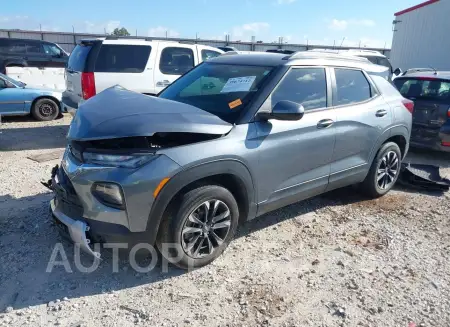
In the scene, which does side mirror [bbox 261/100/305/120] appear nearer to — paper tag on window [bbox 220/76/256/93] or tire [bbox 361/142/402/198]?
paper tag on window [bbox 220/76/256/93]

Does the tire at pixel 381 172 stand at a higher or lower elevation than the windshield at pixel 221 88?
lower

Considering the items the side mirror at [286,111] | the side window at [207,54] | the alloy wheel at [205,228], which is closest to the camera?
the alloy wheel at [205,228]

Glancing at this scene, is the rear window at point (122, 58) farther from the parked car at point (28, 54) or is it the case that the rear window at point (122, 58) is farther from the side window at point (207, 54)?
the parked car at point (28, 54)

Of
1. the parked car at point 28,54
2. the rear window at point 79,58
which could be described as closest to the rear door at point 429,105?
the rear window at point 79,58

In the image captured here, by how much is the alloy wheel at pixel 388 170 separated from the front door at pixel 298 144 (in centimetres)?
120

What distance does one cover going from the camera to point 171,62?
8000 mm

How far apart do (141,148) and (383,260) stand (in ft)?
7.95

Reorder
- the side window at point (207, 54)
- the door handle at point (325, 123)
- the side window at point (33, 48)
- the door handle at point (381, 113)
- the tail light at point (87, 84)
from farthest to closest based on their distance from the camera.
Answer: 1. the side window at point (33, 48)
2. the side window at point (207, 54)
3. the tail light at point (87, 84)
4. the door handle at point (381, 113)
5. the door handle at point (325, 123)

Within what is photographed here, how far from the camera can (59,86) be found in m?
11.7

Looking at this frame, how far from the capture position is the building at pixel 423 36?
1688 cm

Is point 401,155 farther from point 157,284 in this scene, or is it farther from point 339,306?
point 157,284

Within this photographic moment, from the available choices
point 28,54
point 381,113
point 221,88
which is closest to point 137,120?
point 221,88

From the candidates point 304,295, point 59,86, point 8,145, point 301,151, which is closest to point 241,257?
point 304,295

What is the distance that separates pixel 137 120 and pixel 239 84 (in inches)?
48.1
